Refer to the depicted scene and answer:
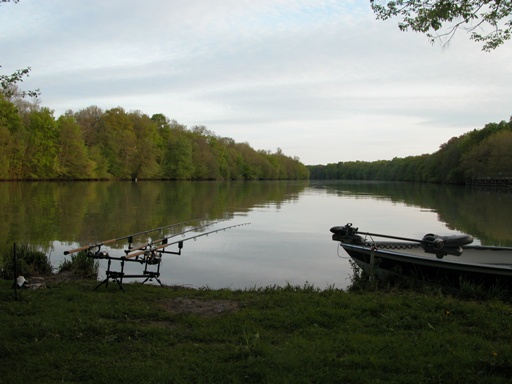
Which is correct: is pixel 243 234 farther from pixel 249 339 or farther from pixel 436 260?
pixel 249 339

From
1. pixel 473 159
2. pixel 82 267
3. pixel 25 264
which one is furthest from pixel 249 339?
pixel 473 159

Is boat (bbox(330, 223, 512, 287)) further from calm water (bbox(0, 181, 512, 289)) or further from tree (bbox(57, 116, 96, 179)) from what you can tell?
tree (bbox(57, 116, 96, 179))

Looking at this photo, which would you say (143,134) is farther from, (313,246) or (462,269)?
(462,269)

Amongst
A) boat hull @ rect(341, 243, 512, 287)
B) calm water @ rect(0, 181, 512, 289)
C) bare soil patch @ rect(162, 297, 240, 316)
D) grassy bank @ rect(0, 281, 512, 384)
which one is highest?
boat hull @ rect(341, 243, 512, 287)

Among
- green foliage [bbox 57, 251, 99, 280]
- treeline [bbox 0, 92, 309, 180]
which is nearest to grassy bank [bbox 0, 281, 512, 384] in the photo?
green foliage [bbox 57, 251, 99, 280]

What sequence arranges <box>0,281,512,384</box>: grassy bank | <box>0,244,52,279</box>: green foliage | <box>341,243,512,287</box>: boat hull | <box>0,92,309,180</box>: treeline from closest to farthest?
<box>0,281,512,384</box>: grassy bank, <box>341,243,512,287</box>: boat hull, <box>0,244,52,279</box>: green foliage, <box>0,92,309,180</box>: treeline

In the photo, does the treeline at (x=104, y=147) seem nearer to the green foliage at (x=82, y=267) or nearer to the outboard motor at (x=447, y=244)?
the green foliage at (x=82, y=267)

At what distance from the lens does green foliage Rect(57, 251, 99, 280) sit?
8.97m

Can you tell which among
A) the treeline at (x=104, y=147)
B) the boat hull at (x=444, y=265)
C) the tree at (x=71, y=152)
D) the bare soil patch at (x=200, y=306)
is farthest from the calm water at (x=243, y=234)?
the tree at (x=71, y=152)

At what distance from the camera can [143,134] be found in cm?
7806

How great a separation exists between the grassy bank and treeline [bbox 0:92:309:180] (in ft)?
130

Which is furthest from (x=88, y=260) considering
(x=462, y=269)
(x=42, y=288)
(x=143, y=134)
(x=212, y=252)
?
(x=143, y=134)

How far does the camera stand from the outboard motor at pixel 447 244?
7465mm

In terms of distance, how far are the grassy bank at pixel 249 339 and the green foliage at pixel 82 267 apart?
206 centimetres
